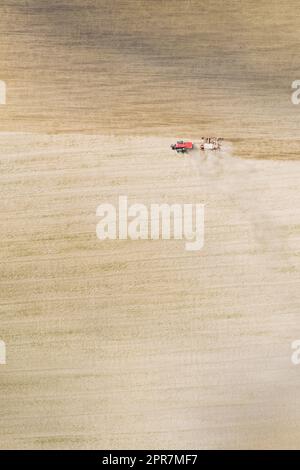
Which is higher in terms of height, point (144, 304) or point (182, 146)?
point (182, 146)

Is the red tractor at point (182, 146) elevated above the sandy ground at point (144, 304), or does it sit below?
above

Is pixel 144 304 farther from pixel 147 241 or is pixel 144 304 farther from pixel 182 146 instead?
pixel 182 146

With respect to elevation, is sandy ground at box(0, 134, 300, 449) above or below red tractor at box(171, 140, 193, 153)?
below

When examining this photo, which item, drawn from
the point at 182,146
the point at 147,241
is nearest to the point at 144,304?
the point at 147,241

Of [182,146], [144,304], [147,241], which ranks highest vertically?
[182,146]

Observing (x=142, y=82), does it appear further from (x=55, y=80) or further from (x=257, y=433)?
(x=257, y=433)
